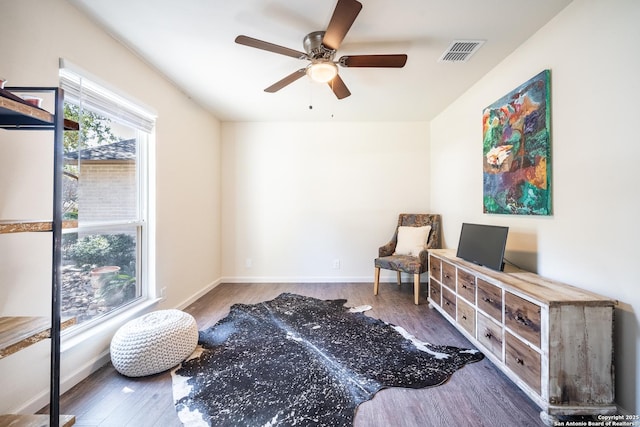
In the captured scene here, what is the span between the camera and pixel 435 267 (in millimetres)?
2742

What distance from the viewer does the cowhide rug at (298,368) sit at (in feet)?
4.70

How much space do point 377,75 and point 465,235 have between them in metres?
1.78

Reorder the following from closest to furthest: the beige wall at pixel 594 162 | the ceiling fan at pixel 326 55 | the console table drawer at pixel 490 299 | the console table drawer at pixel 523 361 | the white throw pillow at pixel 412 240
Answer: the beige wall at pixel 594 162
the console table drawer at pixel 523 361
the ceiling fan at pixel 326 55
the console table drawer at pixel 490 299
the white throw pillow at pixel 412 240

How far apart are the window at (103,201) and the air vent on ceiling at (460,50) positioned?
2676mm

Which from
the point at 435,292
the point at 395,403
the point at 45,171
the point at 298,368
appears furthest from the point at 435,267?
the point at 45,171

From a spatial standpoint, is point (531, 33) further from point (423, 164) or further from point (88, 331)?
point (88, 331)

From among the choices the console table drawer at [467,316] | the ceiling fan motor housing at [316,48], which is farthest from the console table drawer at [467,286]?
the ceiling fan motor housing at [316,48]

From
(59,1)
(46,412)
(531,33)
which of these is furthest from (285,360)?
(531,33)

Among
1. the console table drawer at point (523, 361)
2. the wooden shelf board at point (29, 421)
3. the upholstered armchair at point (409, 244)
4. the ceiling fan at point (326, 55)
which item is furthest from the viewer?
the upholstered armchair at point (409, 244)

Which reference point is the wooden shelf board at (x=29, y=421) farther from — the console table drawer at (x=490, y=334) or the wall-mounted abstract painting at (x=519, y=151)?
the wall-mounted abstract painting at (x=519, y=151)

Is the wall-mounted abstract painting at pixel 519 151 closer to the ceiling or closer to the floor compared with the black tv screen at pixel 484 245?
closer to the ceiling

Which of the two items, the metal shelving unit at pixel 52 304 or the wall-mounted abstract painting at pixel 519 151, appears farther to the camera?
the wall-mounted abstract painting at pixel 519 151

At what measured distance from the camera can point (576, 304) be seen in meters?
1.31

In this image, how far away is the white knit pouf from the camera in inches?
67.0
